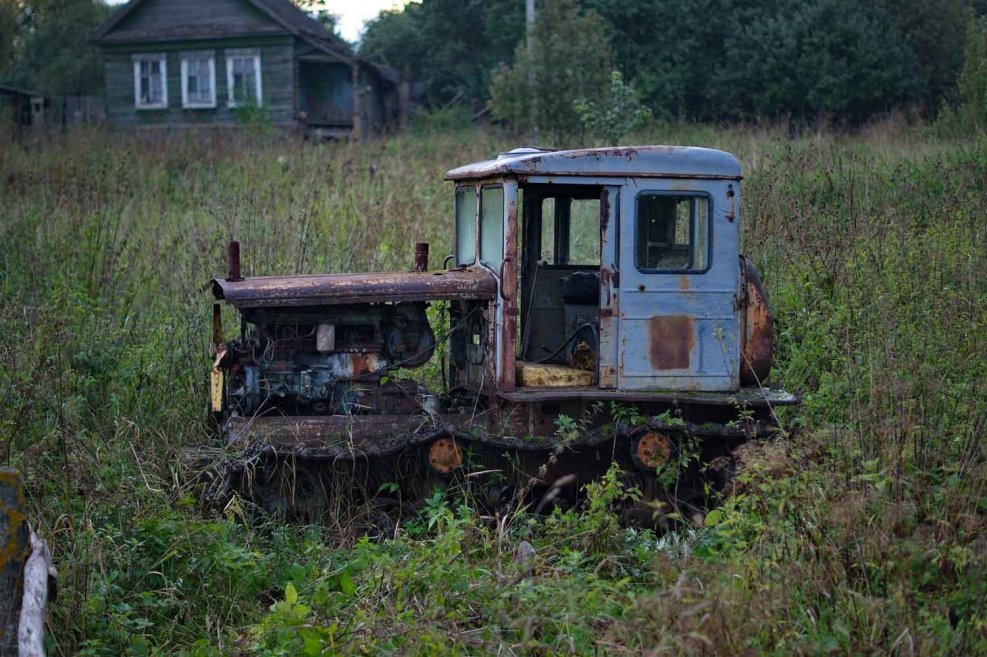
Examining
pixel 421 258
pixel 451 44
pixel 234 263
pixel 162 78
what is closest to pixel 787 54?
pixel 451 44

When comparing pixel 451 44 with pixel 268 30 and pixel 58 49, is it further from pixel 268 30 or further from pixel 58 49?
pixel 58 49

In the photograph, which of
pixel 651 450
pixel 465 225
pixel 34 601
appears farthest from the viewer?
pixel 465 225

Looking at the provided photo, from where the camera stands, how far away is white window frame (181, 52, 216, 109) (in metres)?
30.7

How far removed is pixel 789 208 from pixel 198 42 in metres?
23.4

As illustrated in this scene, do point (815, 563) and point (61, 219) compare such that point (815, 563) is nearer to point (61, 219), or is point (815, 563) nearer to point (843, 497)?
point (843, 497)

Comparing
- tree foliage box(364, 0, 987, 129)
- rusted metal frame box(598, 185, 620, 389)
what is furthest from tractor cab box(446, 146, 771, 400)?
tree foliage box(364, 0, 987, 129)

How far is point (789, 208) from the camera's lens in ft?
38.6

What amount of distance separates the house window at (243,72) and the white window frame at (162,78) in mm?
2039

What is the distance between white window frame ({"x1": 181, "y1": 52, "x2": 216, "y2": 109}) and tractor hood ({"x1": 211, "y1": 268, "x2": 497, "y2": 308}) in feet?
82.8

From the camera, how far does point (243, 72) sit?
30.6 m

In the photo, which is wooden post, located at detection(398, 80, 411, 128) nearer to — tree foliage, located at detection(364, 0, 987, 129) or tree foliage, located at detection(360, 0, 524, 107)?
tree foliage, located at detection(360, 0, 524, 107)

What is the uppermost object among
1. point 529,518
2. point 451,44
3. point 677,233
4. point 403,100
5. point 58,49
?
point 58,49

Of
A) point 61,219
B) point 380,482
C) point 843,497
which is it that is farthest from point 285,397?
point 61,219

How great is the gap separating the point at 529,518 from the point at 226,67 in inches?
1052
